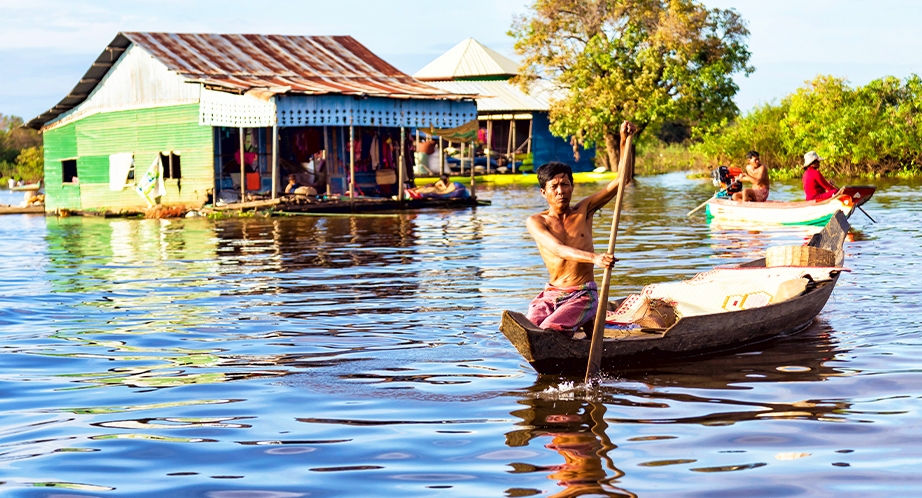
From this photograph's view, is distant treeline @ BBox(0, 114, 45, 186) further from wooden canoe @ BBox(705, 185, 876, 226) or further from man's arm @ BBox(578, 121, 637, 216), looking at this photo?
man's arm @ BBox(578, 121, 637, 216)

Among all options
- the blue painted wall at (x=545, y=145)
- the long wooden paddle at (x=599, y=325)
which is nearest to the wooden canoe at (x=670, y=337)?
the long wooden paddle at (x=599, y=325)

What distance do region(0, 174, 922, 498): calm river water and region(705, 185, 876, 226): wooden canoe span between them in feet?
13.3

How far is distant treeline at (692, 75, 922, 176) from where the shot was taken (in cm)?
3803

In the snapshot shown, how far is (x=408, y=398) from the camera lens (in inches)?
268

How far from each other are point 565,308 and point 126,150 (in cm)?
2414

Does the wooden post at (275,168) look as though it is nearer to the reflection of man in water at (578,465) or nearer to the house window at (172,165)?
the house window at (172,165)

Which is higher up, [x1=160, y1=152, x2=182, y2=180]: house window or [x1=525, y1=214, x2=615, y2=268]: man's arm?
[x1=160, y1=152, x2=182, y2=180]: house window

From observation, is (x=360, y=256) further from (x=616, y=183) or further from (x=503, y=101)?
(x=503, y=101)

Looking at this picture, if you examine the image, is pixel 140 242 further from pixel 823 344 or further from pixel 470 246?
pixel 823 344

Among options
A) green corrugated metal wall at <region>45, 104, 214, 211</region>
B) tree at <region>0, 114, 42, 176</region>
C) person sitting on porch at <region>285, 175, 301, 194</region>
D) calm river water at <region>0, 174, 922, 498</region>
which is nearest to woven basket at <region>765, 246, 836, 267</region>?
calm river water at <region>0, 174, 922, 498</region>

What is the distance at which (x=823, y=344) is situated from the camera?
8516 millimetres

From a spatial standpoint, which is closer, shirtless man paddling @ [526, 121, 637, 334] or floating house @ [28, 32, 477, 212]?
shirtless man paddling @ [526, 121, 637, 334]

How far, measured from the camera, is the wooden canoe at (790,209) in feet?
59.6

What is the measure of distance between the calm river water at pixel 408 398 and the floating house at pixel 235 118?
11688 millimetres
